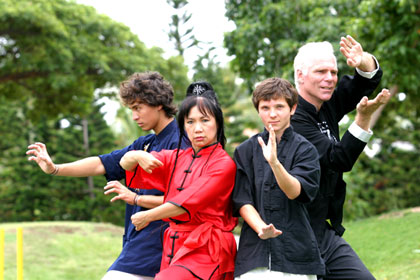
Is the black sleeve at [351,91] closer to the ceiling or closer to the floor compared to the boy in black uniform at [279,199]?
closer to the ceiling

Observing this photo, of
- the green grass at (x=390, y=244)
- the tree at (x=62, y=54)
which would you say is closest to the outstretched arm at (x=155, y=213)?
the green grass at (x=390, y=244)

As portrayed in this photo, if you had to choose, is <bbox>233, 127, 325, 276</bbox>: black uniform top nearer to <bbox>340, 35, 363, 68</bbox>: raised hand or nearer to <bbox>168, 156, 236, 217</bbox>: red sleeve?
<bbox>168, 156, 236, 217</bbox>: red sleeve

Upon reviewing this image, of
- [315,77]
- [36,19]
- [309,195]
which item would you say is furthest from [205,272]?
[36,19]

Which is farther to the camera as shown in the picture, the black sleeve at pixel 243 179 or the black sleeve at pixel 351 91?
the black sleeve at pixel 351 91

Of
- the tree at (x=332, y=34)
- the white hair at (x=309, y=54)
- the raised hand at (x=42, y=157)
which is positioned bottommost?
the raised hand at (x=42, y=157)

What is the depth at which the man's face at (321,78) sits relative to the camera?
3080mm

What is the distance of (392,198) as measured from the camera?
18484mm

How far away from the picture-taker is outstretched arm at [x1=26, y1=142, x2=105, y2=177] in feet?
10.3

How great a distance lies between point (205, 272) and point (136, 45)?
39.5 ft

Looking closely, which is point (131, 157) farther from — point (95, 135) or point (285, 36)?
point (95, 135)

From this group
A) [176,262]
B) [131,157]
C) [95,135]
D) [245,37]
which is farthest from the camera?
[95,135]

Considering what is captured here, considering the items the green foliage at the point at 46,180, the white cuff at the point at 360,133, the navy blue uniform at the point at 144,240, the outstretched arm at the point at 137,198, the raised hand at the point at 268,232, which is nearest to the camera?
the raised hand at the point at 268,232

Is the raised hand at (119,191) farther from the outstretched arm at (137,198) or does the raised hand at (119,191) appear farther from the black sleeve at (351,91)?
the black sleeve at (351,91)

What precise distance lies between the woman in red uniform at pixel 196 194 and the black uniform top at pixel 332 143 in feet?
1.65
